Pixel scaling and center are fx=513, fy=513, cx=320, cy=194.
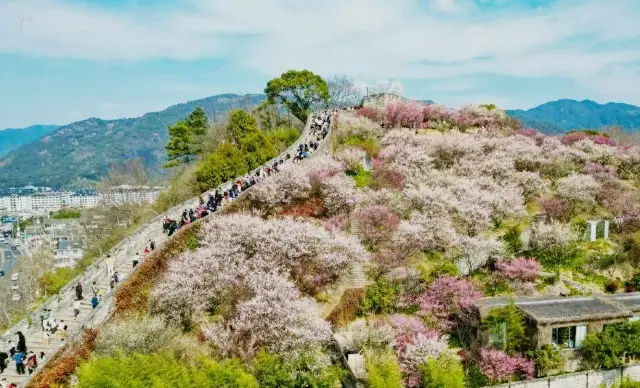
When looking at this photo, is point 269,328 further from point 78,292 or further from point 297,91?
point 297,91

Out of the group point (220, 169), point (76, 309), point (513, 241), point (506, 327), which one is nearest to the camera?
point (506, 327)

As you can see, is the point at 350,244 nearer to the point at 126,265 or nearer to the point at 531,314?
the point at 531,314

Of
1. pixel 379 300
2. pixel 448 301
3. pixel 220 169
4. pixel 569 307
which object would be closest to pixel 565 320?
pixel 569 307

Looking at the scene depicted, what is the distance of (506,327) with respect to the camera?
2558 cm

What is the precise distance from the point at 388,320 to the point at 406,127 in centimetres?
4089

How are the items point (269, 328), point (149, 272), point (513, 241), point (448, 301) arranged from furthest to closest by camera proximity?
point (513, 241) < point (149, 272) < point (448, 301) < point (269, 328)

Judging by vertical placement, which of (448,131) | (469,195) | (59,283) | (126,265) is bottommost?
(59,283)

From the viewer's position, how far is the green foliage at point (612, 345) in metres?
25.4

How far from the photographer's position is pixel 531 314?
2561 centimetres

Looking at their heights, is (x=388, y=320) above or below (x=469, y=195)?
below

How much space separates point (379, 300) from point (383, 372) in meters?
7.68

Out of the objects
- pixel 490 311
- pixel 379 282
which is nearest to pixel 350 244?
pixel 379 282

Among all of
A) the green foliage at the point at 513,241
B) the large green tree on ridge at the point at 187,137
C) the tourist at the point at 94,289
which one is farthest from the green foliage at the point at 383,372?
the large green tree on ridge at the point at 187,137

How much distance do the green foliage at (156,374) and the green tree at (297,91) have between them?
57.9 metres
